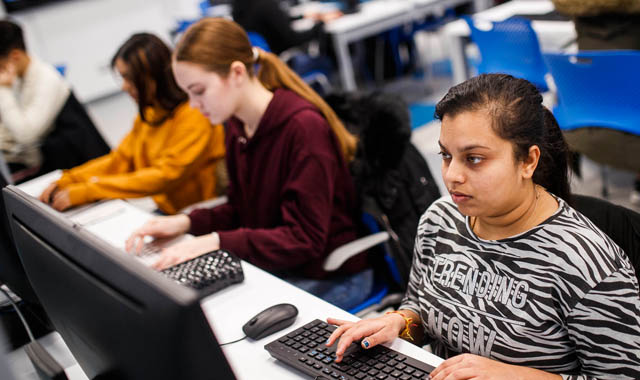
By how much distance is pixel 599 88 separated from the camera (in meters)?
2.38

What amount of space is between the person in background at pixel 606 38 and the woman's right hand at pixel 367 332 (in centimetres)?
156

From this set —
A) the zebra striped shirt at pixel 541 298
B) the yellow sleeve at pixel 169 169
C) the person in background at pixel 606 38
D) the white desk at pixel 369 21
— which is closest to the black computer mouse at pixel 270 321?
the zebra striped shirt at pixel 541 298

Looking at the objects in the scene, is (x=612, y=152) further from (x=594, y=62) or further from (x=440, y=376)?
(x=440, y=376)

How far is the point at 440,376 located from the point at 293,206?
0.78 meters

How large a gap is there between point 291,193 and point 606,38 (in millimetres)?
1728

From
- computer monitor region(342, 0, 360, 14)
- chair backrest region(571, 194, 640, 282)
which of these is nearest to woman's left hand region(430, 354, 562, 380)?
chair backrest region(571, 194, 640, 282)

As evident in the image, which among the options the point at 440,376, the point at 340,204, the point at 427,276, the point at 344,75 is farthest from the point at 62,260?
the point at 344,75

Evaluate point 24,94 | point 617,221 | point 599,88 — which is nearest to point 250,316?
point 617,221

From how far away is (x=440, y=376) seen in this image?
95cm

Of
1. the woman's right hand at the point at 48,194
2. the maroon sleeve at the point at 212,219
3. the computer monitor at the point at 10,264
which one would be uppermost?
the computer monitor at the point at 10,264

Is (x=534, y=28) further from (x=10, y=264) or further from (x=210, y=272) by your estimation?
(x=10, y=264)

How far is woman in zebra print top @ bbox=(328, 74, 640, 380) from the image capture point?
3.06 feet

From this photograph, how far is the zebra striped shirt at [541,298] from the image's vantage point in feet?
3.03

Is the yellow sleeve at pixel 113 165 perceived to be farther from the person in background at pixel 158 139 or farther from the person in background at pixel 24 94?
the person in background at pixel 24 94
